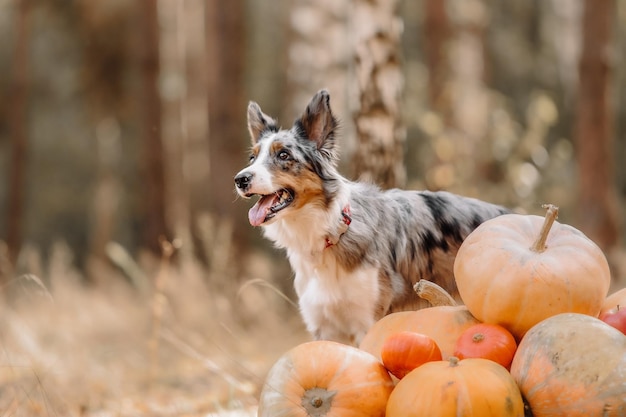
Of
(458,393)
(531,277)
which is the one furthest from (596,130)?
(458,393)

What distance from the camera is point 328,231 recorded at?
465cm

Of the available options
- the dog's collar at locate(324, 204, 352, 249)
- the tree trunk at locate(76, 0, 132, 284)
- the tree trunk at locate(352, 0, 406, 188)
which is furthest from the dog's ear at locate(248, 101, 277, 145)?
the tree trunk at locate(76, 0, 132, 284)

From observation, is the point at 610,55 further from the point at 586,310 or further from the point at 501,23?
the point at 501,23

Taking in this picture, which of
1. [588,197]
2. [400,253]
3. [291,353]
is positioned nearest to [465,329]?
[291,353]

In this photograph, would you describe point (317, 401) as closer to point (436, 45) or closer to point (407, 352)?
point (407, 352)

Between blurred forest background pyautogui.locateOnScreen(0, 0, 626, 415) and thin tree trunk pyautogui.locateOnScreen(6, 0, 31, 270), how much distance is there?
4 centimetres

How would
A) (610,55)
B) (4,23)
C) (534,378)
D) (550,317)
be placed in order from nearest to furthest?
(534,378), (550,317), (610,55), (4,23)

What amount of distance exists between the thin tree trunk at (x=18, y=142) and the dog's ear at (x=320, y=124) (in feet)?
38.6

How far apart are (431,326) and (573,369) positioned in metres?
0.79

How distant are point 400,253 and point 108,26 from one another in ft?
50.3

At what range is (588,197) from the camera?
9.80m

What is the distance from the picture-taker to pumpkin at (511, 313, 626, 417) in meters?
2.85

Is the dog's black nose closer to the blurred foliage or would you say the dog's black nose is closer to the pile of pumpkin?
the pile of pumpkin

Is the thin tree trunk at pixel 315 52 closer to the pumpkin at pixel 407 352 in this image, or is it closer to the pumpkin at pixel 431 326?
the pumpkin at pixel 431 326
